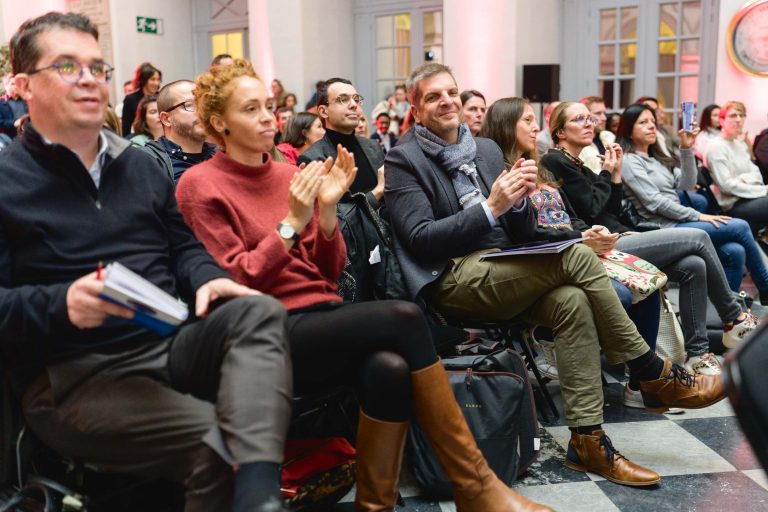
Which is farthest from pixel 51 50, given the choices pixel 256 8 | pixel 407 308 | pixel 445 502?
pixel 256 8

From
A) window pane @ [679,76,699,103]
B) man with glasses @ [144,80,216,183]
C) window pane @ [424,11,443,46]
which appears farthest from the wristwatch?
window pane @ [424,11,443,46]

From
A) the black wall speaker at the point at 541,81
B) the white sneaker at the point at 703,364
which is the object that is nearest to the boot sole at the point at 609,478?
the white sneaker at the point at 703,364

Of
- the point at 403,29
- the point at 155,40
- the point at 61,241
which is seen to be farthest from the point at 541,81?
the point at 61,241

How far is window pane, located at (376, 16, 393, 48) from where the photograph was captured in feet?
32.6

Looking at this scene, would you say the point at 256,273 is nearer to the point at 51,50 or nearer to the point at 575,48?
the point at 51,50

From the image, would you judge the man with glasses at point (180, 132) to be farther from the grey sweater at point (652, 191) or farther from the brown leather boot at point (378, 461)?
the grey sweater at point (652, 191)

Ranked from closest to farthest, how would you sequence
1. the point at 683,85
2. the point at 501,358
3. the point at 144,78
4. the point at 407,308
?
the point at 407,308
the point at 501,358
the point at 144,78
the point at 683,85

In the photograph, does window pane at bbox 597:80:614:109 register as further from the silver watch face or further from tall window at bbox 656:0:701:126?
the silver watch face

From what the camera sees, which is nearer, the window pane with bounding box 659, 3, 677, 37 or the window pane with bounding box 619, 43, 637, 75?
the window pane with bounding box 659, 3, 677, 37

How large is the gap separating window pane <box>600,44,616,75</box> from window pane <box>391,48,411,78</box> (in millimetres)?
2515

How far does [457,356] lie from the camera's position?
8.16ft

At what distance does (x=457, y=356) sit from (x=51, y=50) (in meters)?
1.50

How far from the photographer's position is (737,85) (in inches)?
286

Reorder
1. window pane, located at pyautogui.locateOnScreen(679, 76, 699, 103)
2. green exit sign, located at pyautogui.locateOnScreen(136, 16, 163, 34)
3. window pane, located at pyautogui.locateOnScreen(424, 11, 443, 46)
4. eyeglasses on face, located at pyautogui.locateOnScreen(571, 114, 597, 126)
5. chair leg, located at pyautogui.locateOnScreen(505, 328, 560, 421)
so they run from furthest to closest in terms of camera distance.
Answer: green exit sign, located at pyautogui.locateOnScreen(136, 16, 163, 34) < window pane, located at pyautogui.locateOnScreen(424, 11, 443, 46) < window pane, located at pyautogui.locateOnScreen(679, 76, 699, 103) < eyeglasses on face, located at pyautogui.locateOnScreen(571, 114, 597, 126) < chair leg, located at pyautogui.locateOnScreen(505, 328, 560, 421)
